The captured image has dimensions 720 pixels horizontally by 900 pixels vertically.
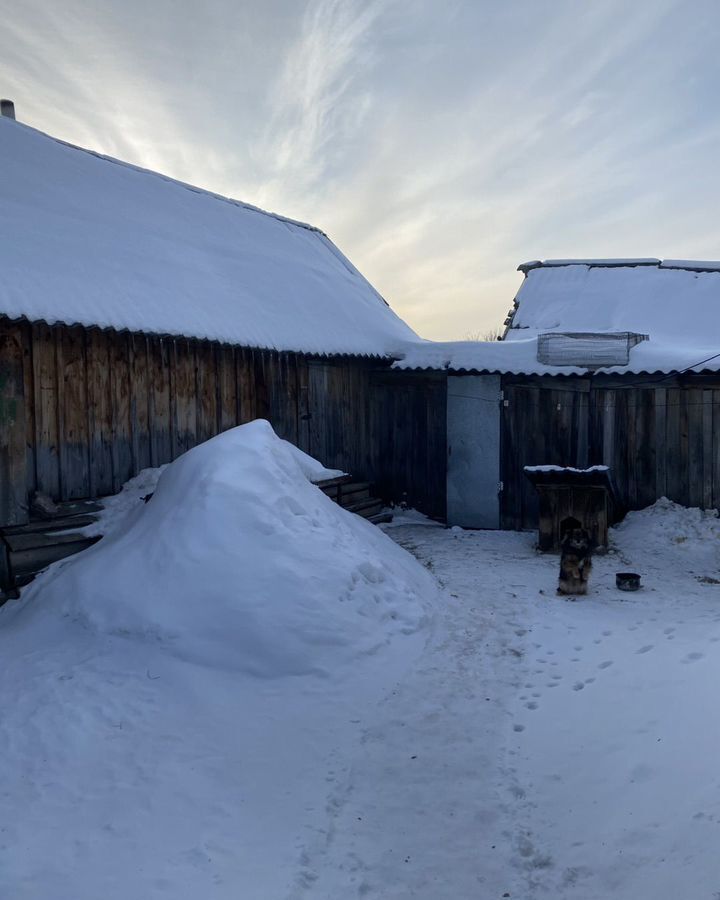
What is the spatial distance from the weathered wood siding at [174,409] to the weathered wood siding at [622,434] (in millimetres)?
1310

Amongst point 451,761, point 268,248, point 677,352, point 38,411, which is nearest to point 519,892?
point 451,761

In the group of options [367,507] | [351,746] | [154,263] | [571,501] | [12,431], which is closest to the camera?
[351,746]

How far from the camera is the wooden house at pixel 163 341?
7039 millimetres

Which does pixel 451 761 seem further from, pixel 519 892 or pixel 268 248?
pixel 268 248

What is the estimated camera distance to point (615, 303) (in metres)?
16.2

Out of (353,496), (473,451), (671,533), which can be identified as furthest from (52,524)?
(671,533)

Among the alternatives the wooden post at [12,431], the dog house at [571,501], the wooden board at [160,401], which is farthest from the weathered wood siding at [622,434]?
the wooden post at [12,431]

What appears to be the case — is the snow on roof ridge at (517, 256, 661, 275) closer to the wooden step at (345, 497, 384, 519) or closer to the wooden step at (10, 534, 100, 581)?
the wooden step at (345, 497, 384, 519)

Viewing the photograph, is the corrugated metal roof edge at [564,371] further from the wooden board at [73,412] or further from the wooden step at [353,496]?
the wooden board at [73,412]

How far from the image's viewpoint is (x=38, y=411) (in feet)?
23.1

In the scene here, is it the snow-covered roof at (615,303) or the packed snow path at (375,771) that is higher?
the snow-covered roof at (615,303)

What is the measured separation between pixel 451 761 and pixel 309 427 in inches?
290

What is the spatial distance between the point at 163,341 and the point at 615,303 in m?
11.8

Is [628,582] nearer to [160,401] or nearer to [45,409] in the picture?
[160,401]
